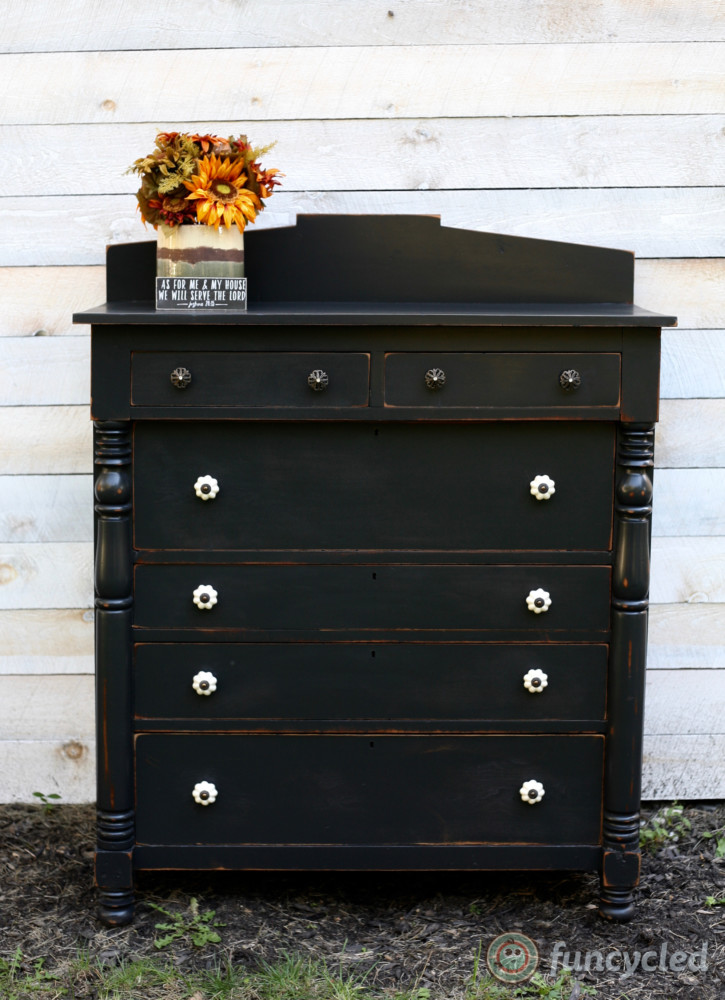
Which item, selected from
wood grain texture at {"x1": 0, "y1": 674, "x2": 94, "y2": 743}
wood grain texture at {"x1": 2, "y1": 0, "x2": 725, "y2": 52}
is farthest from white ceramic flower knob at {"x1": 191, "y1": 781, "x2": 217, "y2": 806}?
wood grain texture at {"x1": 2, "y1": 0, "x2": 725, "y2": 52}

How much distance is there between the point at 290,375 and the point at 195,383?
20 cm

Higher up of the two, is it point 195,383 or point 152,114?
point 152,114

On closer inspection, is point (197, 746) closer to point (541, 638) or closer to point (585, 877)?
point (541, 638)

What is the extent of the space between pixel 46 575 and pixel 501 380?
146 cm

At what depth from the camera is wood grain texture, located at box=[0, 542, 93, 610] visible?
298cm

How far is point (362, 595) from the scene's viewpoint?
231 centimetres

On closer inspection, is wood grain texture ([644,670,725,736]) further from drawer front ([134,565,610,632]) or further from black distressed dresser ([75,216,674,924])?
drawer front ([134,565,610,632])

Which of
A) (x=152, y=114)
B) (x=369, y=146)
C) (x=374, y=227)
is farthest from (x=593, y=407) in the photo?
(x=152, y=114)

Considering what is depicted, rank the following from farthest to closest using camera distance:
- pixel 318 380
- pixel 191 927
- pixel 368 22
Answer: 1. pixel 368 22
2. pixel 191 927
3. pixel 318 380

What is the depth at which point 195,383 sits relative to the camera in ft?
7.31

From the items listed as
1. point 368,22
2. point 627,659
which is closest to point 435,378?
point 627,659

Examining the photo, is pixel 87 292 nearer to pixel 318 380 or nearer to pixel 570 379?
pixel 318 380

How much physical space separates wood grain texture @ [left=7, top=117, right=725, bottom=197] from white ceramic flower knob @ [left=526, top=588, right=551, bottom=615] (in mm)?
1168

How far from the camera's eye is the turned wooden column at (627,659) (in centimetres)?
228
